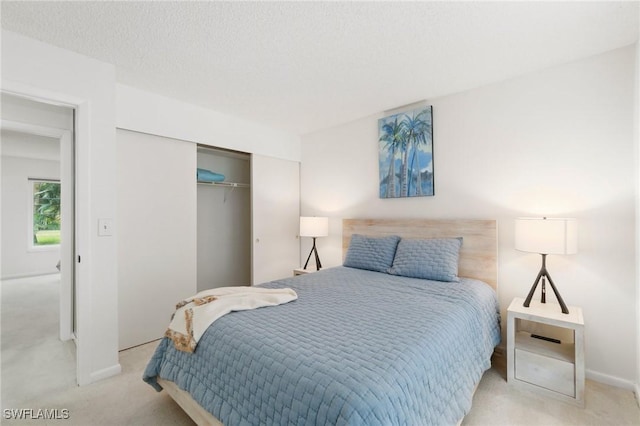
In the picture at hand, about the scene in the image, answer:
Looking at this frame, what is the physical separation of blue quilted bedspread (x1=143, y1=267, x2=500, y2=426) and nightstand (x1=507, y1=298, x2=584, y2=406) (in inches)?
9.4

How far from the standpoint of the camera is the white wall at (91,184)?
2070mm

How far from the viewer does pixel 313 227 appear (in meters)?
3.62

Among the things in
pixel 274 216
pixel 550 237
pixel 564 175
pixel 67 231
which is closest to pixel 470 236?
pixel 550 237

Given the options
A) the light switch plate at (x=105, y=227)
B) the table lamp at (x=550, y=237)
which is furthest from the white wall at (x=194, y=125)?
the table lamp at (x=550, y=237)

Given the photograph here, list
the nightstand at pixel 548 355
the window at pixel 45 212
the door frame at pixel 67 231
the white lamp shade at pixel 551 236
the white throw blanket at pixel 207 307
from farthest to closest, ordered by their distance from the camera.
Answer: the window at pixel 45 212, the door frame at pixel 67 231, the white lamp shade at pixel 551 236, the nightstand at pixel 548 355, the white throw blanket at pixel 207 307

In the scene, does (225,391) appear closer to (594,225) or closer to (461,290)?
(461,290)

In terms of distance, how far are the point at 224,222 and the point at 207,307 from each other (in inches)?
100.0

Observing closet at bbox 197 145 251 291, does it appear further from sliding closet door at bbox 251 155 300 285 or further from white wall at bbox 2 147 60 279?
white wall at bbox 2 147 60 279

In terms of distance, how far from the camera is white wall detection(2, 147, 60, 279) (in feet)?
18.2

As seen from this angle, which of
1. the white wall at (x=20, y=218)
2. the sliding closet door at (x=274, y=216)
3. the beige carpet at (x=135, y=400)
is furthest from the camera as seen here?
the white wall at (x=20, y=218)

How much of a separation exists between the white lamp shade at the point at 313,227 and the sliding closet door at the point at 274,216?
54 cm

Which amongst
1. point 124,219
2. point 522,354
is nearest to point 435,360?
point 522,354

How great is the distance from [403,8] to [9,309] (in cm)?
550

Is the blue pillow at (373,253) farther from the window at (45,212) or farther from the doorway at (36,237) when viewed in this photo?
the window at (45,212)
